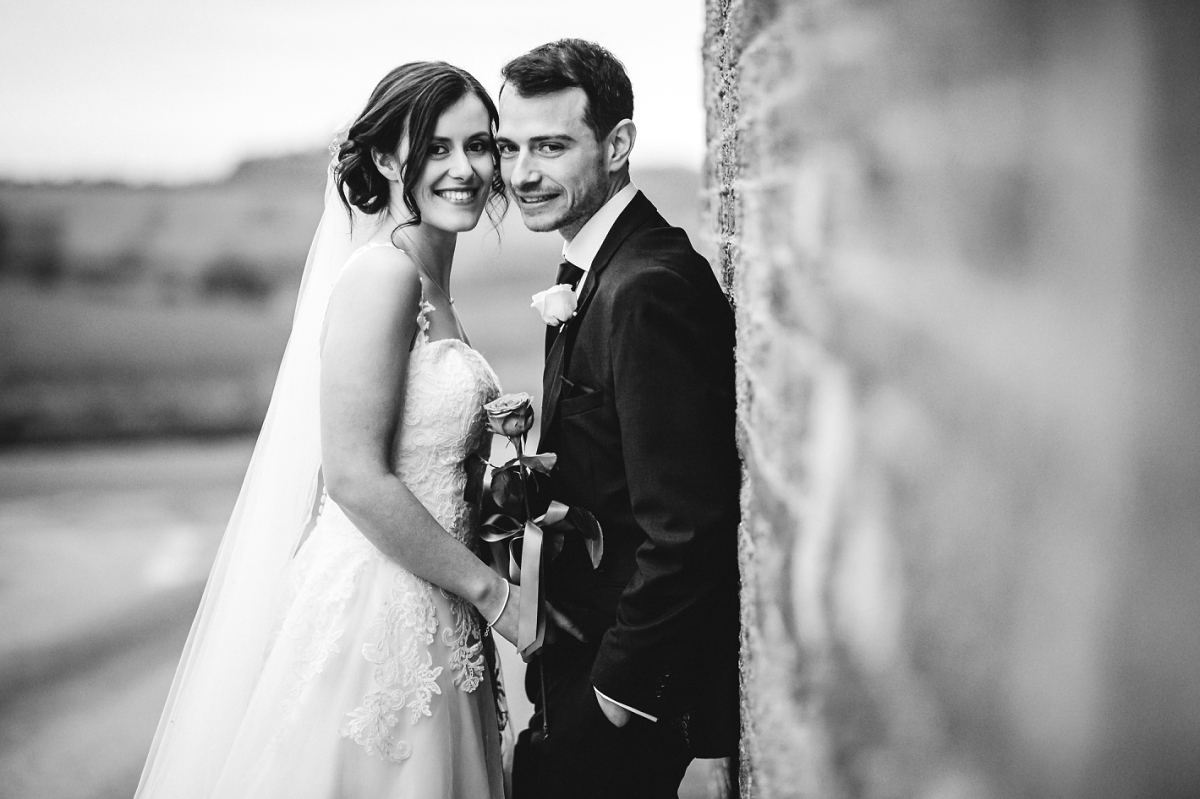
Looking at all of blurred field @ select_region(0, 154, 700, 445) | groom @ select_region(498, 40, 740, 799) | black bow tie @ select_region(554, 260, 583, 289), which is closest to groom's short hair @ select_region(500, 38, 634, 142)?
groom @ select_region(498, 40, 740, 799)

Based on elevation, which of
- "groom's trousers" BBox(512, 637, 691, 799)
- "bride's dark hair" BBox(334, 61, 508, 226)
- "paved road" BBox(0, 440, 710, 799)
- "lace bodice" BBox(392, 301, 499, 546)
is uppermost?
"bride's dark hair" BBox(334, 61, 508, 226)

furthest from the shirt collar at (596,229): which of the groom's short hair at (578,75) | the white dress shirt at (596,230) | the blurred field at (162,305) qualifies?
the blurred field at (162,305)

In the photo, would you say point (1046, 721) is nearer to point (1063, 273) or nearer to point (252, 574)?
point (1063, 273)

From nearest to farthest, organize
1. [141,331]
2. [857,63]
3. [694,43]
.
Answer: [857,63] < [694,43] < [141,331]

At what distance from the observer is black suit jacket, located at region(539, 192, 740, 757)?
4.03ft

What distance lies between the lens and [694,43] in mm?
4625

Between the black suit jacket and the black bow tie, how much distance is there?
146 millimetres

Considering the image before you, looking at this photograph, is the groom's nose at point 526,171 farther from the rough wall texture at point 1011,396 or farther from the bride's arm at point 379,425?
the rough wall texture at point 1011,396

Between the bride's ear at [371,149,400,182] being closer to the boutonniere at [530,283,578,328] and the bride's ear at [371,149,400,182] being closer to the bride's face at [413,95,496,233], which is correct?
the bride's face at [413,95,496,233]

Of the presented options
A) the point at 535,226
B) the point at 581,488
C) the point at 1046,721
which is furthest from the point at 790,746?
the point at 535,226

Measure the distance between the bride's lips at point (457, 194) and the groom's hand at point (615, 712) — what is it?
0.95 m

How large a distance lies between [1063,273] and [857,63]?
0.22 metres

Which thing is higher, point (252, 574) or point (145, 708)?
point (252, 574)

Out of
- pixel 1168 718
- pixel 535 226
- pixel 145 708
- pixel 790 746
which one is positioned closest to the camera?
pixel 1168 718
